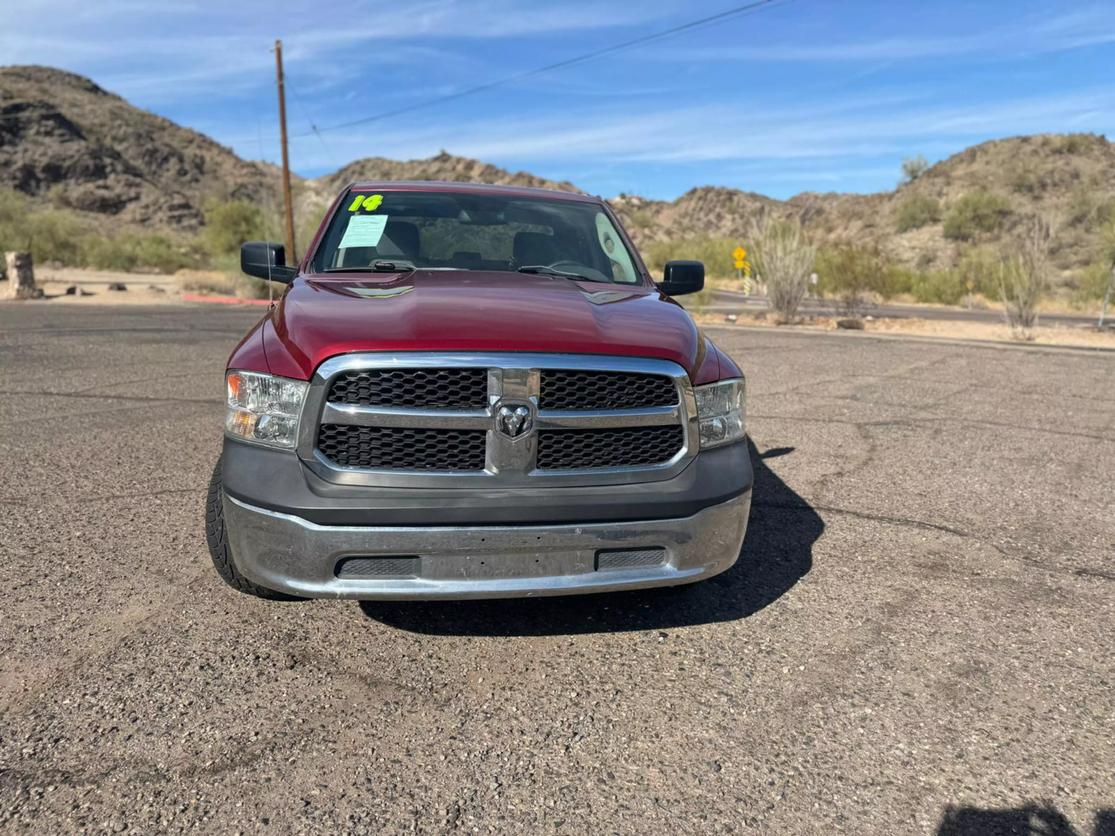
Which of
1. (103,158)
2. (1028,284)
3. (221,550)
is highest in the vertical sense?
(103,158)

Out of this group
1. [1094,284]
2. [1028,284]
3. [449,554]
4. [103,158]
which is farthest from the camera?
[103,158]

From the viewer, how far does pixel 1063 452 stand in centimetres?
652

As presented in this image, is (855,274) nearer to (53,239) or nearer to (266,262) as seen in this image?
(266,262)

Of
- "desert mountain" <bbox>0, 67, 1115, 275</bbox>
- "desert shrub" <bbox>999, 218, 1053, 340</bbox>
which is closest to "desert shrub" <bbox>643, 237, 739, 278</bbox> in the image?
"desert mountain" <bbox>0, 67, 1115, 275</bbox>

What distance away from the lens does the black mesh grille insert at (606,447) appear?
9.15ft

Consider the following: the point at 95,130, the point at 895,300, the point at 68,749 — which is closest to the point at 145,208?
the point at 95,130

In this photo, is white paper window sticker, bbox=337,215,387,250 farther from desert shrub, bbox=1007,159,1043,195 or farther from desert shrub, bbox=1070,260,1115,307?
desert shrub, bbox=1007,159,1043,195

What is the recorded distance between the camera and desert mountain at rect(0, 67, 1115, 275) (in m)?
58.9

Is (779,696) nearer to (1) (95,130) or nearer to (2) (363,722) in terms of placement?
(2) (363,722)

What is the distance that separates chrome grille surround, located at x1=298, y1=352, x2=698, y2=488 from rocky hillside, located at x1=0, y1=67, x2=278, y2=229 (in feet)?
218

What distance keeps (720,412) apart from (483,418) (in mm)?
921

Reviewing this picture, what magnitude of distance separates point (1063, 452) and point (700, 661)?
4.91m

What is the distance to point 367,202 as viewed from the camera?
452 centimetres

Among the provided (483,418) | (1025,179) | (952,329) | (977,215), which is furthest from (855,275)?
(1025,179)
